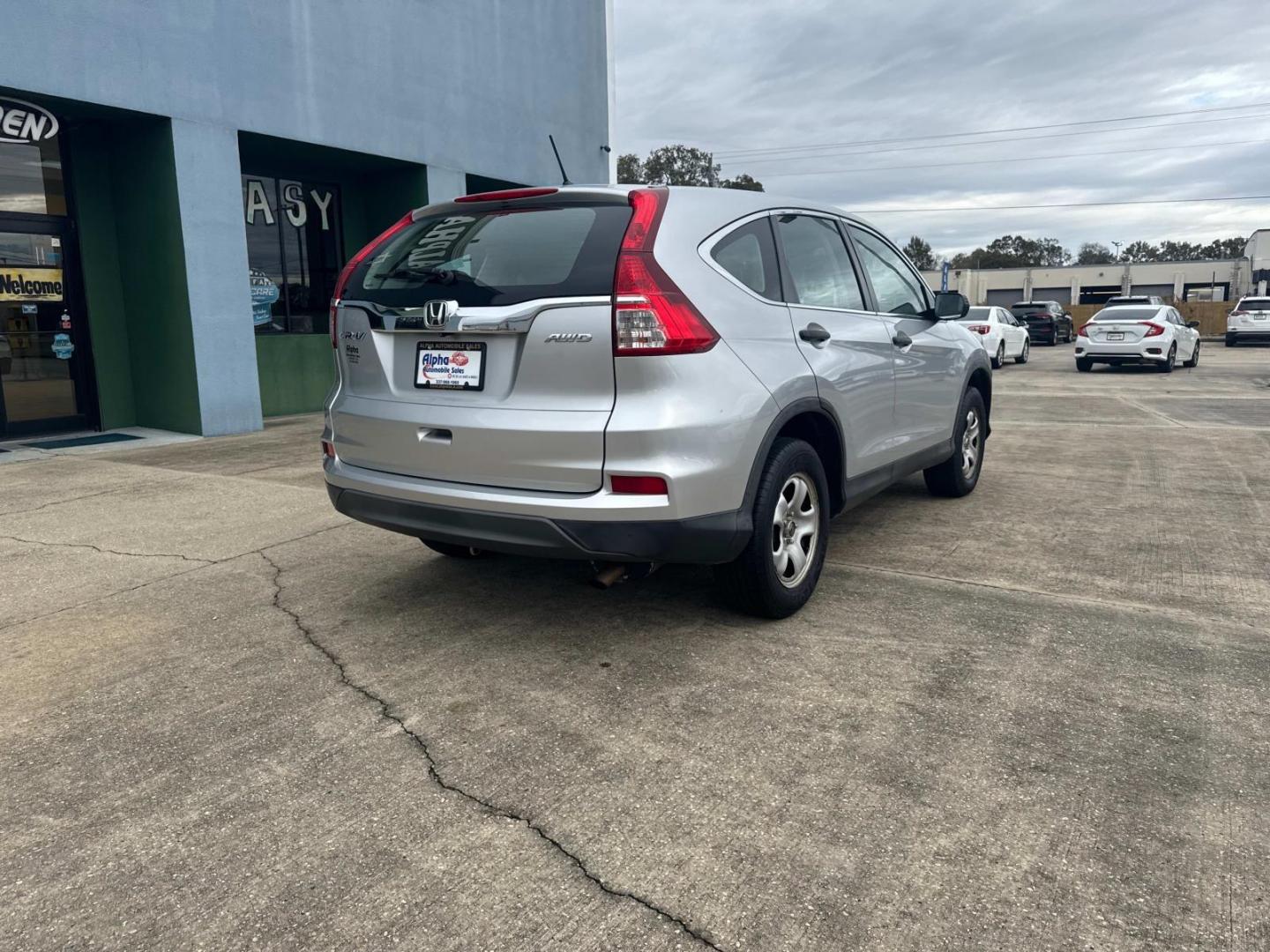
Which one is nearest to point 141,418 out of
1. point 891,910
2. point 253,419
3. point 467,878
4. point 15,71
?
point 253,419

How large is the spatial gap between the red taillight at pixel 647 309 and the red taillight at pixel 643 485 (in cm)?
43

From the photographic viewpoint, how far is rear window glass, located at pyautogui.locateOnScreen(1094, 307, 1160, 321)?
1902 centimetres

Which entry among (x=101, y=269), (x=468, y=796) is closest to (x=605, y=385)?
(x=468, y=796)

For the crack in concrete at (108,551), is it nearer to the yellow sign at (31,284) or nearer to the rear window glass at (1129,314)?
the yellow sign at (31,284)

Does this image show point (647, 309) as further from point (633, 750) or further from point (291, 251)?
point (291, 251)

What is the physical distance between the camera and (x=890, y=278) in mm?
5129

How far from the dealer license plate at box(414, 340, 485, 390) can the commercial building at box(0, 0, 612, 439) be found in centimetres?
719

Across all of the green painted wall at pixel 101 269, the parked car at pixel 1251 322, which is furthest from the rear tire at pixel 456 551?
the parked car at pixel 1251 322

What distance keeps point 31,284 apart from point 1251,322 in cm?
3322

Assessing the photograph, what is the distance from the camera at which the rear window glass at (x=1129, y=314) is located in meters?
19.0

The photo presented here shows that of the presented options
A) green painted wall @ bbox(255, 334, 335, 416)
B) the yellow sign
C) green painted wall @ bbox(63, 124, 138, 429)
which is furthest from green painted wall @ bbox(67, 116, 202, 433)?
green painted wall @ bbox(255, 334, 335, 416)

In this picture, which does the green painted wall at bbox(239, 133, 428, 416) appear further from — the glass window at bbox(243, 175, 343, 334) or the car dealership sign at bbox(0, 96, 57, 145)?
the car dealership sign at bbox(0, 96, 57, 145)

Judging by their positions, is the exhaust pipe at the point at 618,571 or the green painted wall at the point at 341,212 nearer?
the exhaust pipe at the point at 618,571

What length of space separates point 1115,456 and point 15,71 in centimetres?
1035
